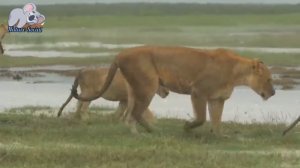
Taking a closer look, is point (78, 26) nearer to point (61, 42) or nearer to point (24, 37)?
point (24, 37)

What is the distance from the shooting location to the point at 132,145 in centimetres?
1106

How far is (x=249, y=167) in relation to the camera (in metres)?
9.72

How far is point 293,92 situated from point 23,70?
10.8 metres

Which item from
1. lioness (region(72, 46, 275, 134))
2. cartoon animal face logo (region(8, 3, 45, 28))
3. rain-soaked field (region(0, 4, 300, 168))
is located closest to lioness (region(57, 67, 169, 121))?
rain-soaked field (region(0, 4, 300, 168))

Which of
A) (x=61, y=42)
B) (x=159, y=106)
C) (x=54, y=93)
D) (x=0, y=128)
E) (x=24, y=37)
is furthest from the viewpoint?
(x=24, y=37)

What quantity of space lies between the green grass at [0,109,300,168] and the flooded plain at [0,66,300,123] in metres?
3.19

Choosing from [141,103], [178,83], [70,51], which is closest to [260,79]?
[178,83]

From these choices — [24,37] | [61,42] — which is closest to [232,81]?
[61,42]

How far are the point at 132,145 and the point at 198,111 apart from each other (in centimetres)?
163

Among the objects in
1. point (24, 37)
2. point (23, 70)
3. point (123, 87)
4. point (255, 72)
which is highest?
point (255, 72)

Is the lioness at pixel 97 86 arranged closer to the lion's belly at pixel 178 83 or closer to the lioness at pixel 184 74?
the lioness at pixel 184 74

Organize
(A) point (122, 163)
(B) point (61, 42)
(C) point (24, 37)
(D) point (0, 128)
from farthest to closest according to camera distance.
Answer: (C) point (24, 37)
(B) point (61, 42)
(D) point (0, 128)
(A) point (122, 163)

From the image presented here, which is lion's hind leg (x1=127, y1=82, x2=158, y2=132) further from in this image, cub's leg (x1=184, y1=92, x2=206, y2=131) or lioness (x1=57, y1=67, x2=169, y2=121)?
lioness (x1=57, y1=67, x2=169, y2=121)

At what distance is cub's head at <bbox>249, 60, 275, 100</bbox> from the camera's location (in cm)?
1295
